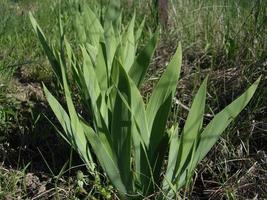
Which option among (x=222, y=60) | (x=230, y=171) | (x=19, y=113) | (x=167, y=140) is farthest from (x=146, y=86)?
(x=167, y=140)

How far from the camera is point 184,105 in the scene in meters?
1.75

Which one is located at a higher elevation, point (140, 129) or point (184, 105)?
point (140, 129)

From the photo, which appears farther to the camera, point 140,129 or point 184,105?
point 184,105

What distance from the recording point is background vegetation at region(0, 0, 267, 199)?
1.38 m

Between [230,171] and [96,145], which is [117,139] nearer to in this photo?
Answer: [96,145]

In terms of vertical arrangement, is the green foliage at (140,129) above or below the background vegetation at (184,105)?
above

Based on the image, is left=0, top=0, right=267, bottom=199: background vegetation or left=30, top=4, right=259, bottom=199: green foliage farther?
left=0, top=0, right=267, bottom=199: background vegetation

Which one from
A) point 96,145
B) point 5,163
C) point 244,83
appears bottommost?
point 5,163

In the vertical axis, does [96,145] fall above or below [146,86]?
above

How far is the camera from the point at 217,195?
133cm

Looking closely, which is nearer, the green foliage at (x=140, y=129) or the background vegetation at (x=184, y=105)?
the green foliage at (x=140, y=129)

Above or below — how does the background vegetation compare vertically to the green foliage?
below

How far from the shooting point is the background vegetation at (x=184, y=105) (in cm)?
138

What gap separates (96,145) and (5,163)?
538mm
